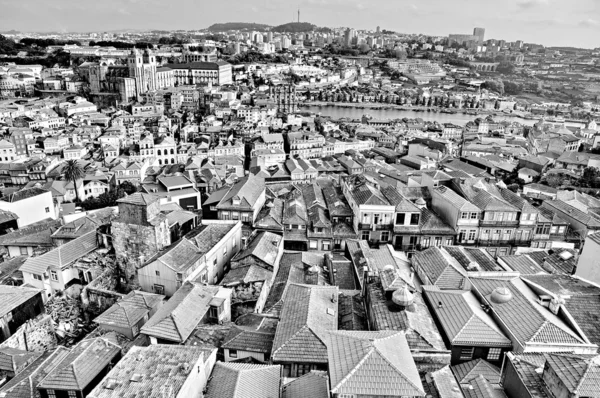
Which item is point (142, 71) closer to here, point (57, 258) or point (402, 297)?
point (57, 258)

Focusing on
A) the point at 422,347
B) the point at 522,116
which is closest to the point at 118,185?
the point at 422,347

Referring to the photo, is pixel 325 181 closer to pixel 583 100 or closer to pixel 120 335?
pixel 120 335

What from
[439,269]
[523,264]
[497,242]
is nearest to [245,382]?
[439,269]

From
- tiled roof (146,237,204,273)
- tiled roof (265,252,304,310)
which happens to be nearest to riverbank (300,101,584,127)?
tiled roof (265,252,304,310)

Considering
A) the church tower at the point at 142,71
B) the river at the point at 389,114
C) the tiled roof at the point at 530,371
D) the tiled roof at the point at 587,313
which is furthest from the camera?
the river at the point at 389,114

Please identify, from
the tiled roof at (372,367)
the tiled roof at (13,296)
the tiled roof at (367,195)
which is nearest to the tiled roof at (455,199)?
the tiled roof at (367,195)

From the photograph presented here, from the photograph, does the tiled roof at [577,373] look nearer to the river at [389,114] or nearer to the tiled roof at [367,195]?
the tiled roof at [367,195]

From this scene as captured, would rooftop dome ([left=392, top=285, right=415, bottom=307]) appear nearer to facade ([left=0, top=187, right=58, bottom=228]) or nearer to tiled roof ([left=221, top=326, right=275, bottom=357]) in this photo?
tiled roof ([left=221, top=326, right=275, bottom=357])
